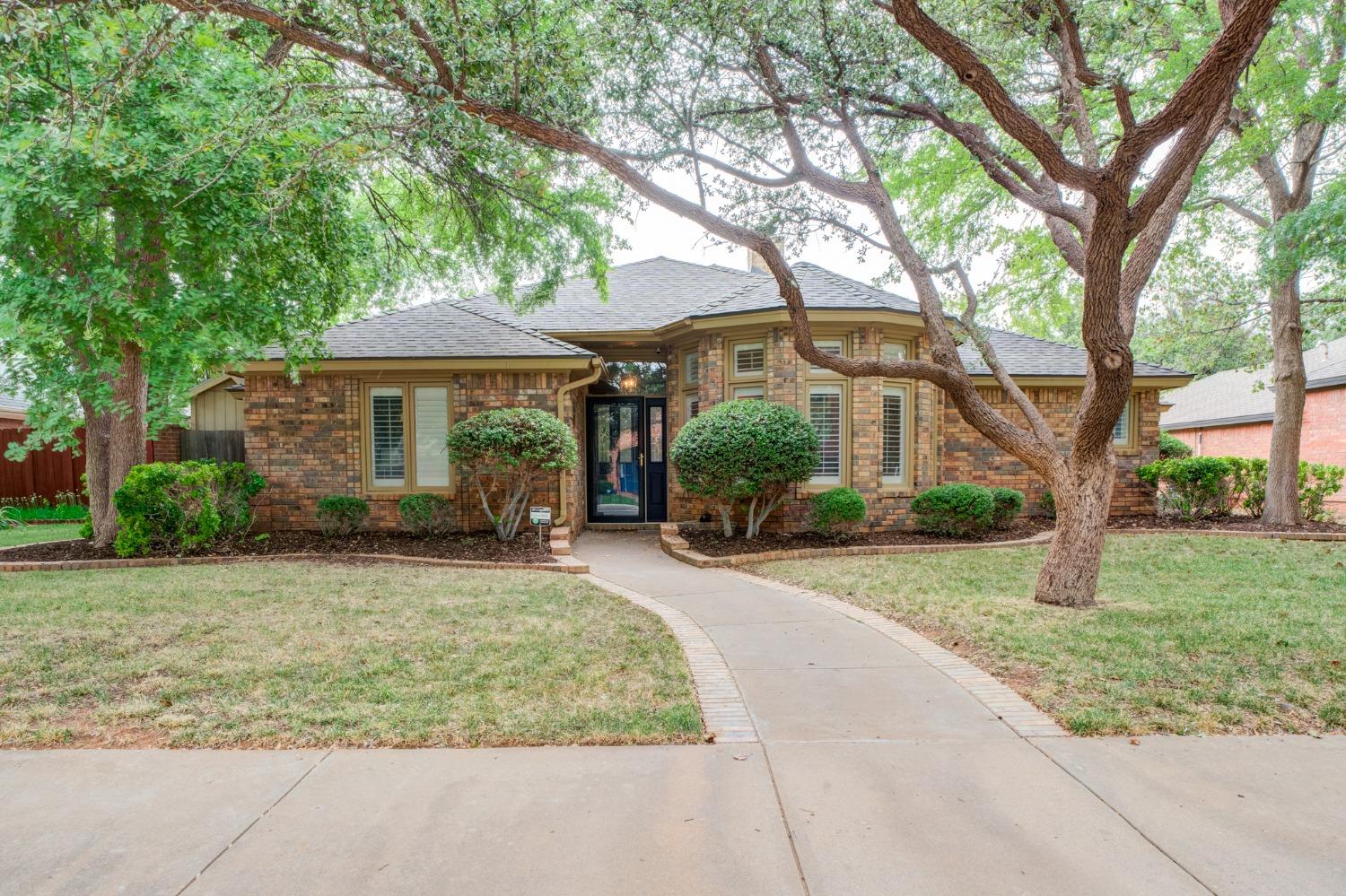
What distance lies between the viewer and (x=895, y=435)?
10430 millimetres

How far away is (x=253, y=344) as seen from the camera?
7621 millimetres

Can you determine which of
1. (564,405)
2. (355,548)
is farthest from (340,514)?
(564,405)

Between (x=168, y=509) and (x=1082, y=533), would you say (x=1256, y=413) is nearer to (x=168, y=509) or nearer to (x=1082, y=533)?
(x=1082, y=533)

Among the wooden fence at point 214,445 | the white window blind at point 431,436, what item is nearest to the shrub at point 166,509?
the white window blind at point 431,436

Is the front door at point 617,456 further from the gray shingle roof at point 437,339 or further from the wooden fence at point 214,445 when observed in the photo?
the wooden fence at point 214,445

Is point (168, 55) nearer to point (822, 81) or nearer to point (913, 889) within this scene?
point (822, 81)

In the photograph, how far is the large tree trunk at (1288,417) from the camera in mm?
10711

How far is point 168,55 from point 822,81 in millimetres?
5777

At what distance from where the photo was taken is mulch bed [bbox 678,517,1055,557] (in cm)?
890

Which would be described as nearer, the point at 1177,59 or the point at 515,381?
the point at 1177,59

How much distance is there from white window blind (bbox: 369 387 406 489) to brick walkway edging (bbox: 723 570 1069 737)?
22.5 feet

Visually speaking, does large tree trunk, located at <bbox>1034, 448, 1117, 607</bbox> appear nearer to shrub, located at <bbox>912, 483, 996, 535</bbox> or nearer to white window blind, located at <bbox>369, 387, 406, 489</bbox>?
shrub, located at <bbox>912, 483, 996, 535</bbox>

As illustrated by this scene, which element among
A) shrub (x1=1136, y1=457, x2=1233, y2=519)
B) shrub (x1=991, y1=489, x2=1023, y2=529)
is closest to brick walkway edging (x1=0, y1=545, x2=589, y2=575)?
shrub (x1=991, y1=489, x2=1023, y2=529)

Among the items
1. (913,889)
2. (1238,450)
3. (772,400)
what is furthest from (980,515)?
(1238,450)
